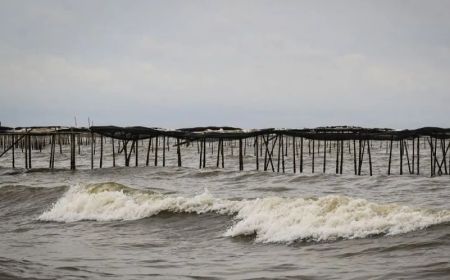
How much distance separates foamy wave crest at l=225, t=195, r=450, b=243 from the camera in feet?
28.2

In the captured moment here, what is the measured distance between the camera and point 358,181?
58.5ft

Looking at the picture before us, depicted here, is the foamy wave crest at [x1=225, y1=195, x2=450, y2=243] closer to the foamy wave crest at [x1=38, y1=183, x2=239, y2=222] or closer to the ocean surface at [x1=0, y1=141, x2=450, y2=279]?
the ocean surface at [x1=0, y1=141, x2=450, y2=279]

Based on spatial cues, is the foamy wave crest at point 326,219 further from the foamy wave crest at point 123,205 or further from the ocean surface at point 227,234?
the foamy wave crest at point 123,205

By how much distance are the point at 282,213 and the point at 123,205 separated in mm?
4436

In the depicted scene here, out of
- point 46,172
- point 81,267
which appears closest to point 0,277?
point 81,267

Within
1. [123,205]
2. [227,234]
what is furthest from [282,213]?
[123,205]

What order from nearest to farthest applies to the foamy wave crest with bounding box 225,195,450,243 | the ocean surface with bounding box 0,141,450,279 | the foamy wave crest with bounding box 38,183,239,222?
1. the ocean surface with bounding box 0,141,450,279
2. the foamy wave crest with bounding box 225,195,450,243
3. the foamy wave crest with bounding box 38,183,239,222

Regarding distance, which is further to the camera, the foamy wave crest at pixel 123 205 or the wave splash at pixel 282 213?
the foamy wave crest at pixel 123 205

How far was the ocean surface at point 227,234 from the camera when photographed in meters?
6.65

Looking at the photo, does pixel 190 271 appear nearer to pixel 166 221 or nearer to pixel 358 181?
pixel 166 221

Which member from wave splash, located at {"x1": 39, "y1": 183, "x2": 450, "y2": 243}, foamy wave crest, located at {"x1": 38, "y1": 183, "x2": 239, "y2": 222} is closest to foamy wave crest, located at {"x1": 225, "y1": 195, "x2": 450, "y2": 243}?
wave splash, located at {"x1": 39, "y1": 183, "x2": 450, "y2": 243}

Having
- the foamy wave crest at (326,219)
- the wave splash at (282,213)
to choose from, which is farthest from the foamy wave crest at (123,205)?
the foamy wave crest at (326,219)

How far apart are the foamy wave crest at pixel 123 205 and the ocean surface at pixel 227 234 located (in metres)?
0.03

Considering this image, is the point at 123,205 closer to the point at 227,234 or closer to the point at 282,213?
the point at 227,234
